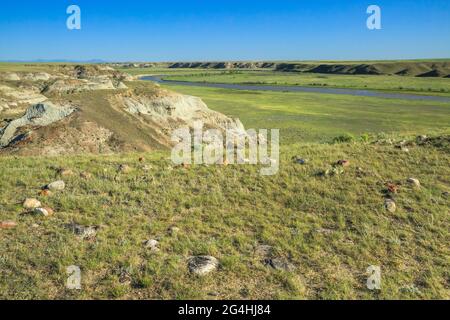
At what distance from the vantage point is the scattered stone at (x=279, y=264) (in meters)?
7.78

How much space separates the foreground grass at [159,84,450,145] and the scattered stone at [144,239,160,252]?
30.6 m

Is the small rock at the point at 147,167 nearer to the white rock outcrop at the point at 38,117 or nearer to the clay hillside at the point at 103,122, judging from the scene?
the clay hillside at the point at 103,122

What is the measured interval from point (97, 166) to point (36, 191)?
2738 millimetres

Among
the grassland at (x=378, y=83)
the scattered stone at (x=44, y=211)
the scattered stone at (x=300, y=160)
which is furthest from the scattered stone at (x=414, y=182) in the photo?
the grassland at (x=378, y=83)

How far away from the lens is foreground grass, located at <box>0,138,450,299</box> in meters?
7.16

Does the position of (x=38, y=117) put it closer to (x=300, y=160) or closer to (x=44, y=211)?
(x=44, y=211)

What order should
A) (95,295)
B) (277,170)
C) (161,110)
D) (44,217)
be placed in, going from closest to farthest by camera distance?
1. (95,295)
2. (44,217)
3. (277,170)
4. (161,110)

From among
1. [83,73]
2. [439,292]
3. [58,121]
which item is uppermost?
[83,73]

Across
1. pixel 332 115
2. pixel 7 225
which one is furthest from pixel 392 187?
pixel 332 115

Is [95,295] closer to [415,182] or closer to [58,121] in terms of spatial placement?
[415,182]

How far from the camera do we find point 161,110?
35.6 metres

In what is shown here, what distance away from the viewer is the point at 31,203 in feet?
33.4

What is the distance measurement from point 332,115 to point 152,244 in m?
55.9

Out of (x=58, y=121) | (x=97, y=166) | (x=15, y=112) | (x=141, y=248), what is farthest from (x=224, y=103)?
(x=141, y=248)
